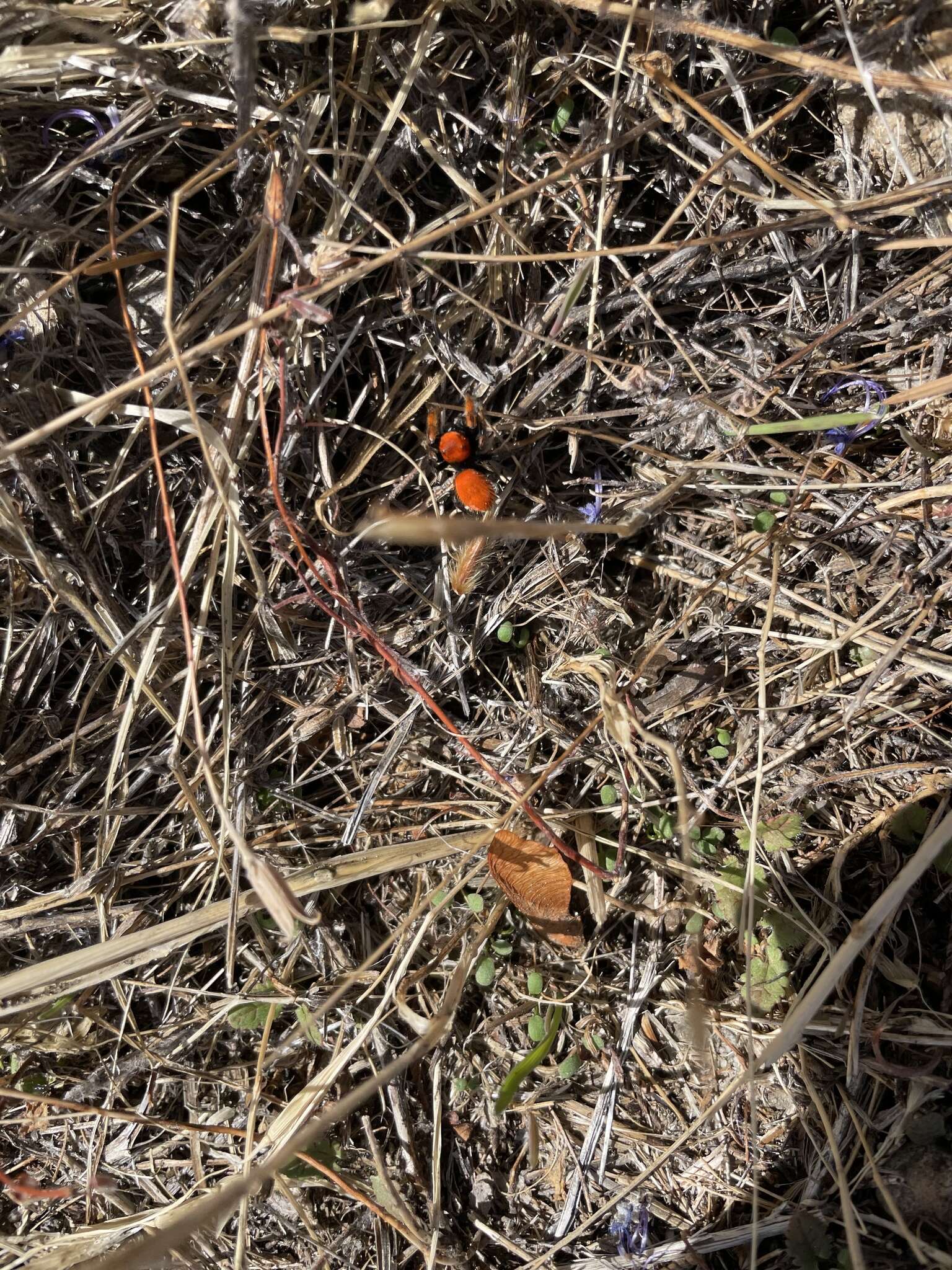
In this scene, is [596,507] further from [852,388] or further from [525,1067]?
[525,1067]

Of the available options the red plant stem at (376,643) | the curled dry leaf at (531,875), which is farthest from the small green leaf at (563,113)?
the curled dry leaf at (531,875)

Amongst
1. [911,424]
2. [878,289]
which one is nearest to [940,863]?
[911,424]

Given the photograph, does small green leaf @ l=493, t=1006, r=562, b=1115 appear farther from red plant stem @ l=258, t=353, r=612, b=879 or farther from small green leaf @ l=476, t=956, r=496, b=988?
red plant stem @ l=258, t=353, r=612, b=879

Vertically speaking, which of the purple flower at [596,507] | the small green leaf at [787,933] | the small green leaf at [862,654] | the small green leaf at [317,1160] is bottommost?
the small green leaf at [317,1160]

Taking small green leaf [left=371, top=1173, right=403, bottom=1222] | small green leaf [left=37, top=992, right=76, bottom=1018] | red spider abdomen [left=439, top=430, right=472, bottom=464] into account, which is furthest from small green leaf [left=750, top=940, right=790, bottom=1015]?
small green leaf [left=37, top=992, right=76, bottom=1018]

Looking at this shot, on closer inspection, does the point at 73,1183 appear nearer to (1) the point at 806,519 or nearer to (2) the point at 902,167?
(1) the point at 806,519

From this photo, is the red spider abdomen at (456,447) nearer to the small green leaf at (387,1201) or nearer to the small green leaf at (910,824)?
the small green leaf at (910,824)
